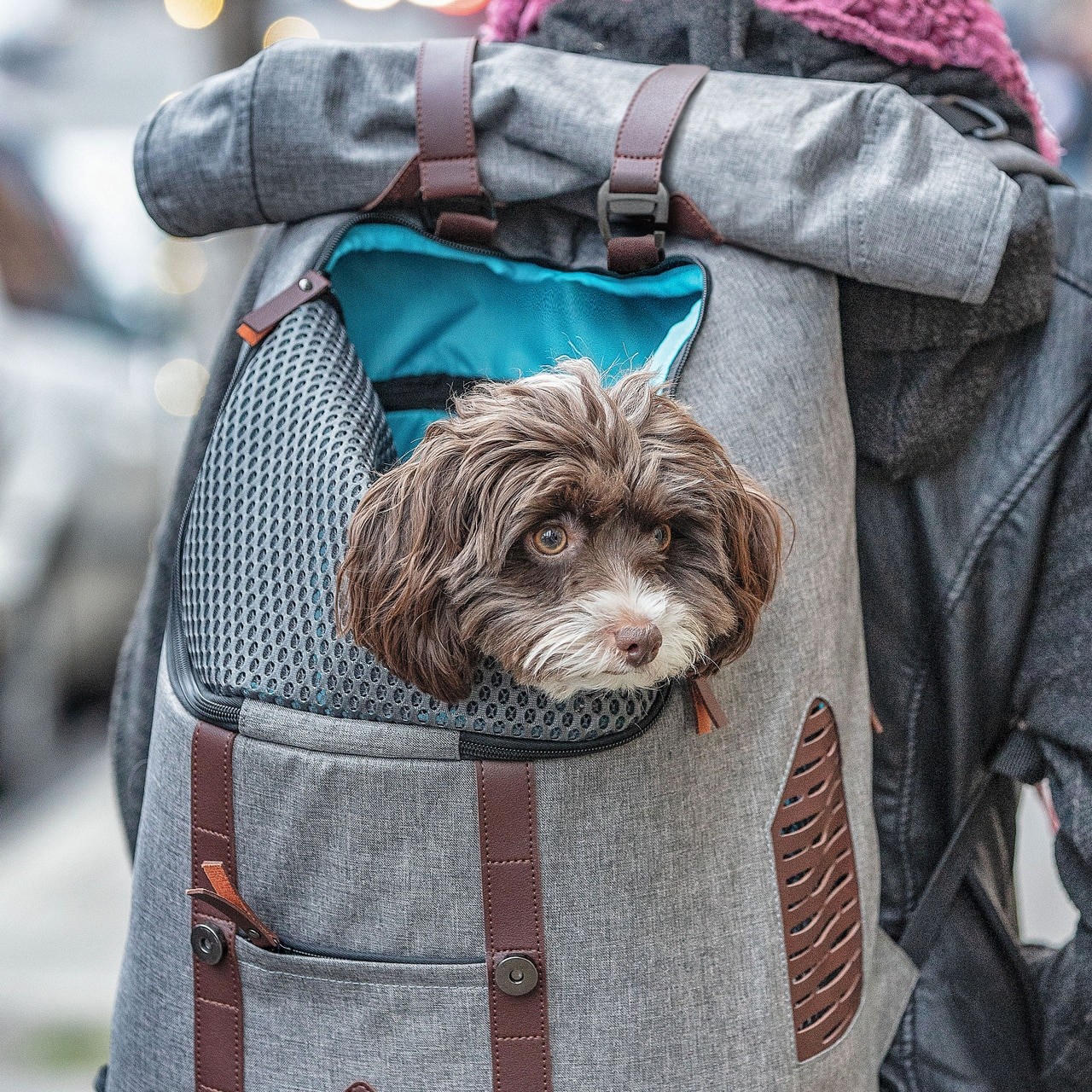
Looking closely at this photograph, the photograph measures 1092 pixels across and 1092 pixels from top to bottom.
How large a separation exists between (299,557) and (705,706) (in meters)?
0.54

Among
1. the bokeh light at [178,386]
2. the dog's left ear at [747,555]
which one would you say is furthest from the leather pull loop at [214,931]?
the bokeh light at [178,386]

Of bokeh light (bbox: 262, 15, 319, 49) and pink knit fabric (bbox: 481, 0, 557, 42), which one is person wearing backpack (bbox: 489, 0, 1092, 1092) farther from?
bokeh light (bbox: 262, 15, 319, 49)

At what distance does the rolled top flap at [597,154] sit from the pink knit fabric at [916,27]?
16 cm

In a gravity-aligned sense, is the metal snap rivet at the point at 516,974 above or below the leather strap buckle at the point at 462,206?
below

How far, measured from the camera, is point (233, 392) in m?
1.78

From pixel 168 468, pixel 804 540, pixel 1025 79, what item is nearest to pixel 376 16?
pixel 168 468

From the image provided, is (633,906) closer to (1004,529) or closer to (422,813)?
(422,813)

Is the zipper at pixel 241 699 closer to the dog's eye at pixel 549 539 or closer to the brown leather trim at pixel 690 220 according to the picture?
the brown leather trim at pixel 690 220

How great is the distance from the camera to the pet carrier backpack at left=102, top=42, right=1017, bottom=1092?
1.52 m

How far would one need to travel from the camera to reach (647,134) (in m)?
1.71

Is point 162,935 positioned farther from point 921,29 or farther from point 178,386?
point 178,386

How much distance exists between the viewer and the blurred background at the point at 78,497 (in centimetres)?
417

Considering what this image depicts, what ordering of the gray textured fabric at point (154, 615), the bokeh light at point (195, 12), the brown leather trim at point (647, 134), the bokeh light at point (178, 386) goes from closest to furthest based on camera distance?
the brown leather trim at point (647, 134) → the gray textured fabric at point (154, 615) → the bokeh light at point (195, 12) → the bokeh light at point (178, 386)

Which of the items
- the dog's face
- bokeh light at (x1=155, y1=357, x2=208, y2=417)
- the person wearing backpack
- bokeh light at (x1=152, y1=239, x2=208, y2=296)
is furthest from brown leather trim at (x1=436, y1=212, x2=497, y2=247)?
bokeh light at (x1=152, y1=239, x2=208, y2=296)
